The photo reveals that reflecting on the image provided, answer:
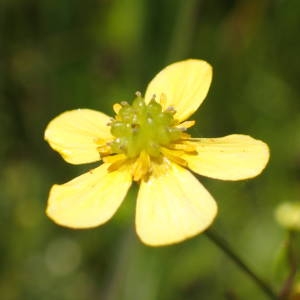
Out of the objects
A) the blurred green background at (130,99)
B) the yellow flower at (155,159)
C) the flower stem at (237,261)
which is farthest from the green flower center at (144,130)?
the blurred green background at (130,99)

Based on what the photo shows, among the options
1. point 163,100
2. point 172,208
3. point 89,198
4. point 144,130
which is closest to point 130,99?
point 163,100

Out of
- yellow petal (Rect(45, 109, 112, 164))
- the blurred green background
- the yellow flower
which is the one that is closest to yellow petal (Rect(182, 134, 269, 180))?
the yellow flower

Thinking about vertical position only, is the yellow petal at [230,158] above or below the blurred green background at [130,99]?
above

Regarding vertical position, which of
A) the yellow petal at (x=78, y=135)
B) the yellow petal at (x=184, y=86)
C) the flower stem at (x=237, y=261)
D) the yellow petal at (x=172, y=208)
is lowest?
the flower stem at (x=237, y=261)

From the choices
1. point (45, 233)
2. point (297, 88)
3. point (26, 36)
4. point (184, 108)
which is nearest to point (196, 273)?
point (45, 233)

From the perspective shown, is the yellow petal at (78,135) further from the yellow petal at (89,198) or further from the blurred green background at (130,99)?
the blurred green background at (130,99)

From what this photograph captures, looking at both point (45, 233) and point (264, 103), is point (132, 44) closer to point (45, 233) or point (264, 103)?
point (264, 103)

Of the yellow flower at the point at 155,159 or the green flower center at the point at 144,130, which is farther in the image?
the green flower center at the point at 144,130
